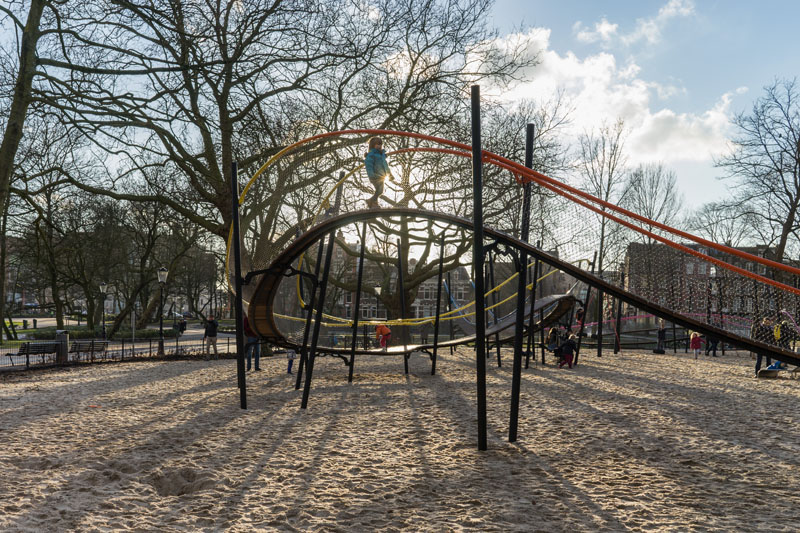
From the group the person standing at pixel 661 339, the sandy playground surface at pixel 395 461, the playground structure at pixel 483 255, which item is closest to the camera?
the sandy playground surface at pixel 395 461

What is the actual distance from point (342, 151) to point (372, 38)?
3.22 m

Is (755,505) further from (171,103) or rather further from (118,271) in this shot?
(118,271)

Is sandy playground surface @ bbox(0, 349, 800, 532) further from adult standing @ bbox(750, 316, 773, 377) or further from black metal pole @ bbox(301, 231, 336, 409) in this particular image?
adult standing @ bbox(750, 316, 773, 377)

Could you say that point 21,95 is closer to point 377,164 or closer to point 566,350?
point 377,164

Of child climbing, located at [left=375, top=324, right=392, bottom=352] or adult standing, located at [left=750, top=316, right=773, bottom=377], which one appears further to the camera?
child climbing, located at [left=375, top=324, right=392, bottom=352]

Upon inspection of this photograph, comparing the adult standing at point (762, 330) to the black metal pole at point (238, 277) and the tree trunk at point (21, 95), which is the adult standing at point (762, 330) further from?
the tree trunk at point (21, 95)

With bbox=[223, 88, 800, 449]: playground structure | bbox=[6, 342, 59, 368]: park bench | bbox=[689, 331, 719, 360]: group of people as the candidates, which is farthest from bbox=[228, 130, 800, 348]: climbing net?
bbox=[6, 342, 59, 368]: park bench

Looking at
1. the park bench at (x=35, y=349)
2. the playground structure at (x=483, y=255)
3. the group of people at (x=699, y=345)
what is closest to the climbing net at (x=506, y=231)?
the playground structure at (x=483, y=255)

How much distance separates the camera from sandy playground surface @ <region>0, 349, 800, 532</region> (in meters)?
3.95

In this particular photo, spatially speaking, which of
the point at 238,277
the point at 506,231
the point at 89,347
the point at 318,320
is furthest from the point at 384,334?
the point at 89,347

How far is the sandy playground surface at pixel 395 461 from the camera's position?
395 cm

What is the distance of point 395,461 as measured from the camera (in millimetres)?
5430

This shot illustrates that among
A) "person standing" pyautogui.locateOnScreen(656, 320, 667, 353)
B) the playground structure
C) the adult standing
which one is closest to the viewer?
the playground structure

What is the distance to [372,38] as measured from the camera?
1567 centimetres
